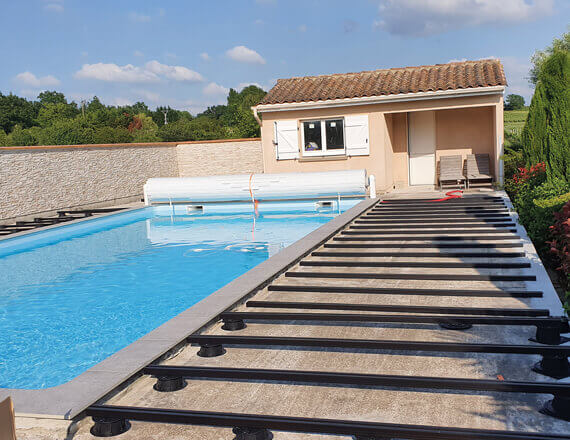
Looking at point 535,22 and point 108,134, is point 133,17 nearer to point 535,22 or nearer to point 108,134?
point 108,134

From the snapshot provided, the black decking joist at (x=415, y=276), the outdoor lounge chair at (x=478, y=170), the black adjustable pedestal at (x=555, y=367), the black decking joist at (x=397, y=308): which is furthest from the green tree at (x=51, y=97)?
the black adjustable pedestal at (x=555, y=367)

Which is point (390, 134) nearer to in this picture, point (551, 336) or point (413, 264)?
point (413, 264)

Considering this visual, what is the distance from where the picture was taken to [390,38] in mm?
26344

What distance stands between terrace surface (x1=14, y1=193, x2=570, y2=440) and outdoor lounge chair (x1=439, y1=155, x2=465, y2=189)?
8069mm

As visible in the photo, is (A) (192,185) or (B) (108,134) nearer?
(A) (192,185)

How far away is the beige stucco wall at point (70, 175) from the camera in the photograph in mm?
14320

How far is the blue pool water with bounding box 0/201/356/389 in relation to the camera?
18.3ft

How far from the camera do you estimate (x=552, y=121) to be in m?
9.89

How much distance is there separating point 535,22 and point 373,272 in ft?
73.8

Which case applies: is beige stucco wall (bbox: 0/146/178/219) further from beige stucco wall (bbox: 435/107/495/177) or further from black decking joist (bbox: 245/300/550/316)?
black decking joist (bbox: 245/300/550/316)

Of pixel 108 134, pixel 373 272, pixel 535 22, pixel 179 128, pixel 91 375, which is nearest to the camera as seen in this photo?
pixel 91 375

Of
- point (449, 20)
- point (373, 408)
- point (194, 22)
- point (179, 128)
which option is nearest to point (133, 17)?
point (194, 22)

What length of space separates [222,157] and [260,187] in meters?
6.77

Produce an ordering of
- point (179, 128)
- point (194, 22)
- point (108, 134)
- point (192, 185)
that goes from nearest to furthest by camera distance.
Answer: point (192, 185), point (194, 22), point (108, 134), point (179, 128)
